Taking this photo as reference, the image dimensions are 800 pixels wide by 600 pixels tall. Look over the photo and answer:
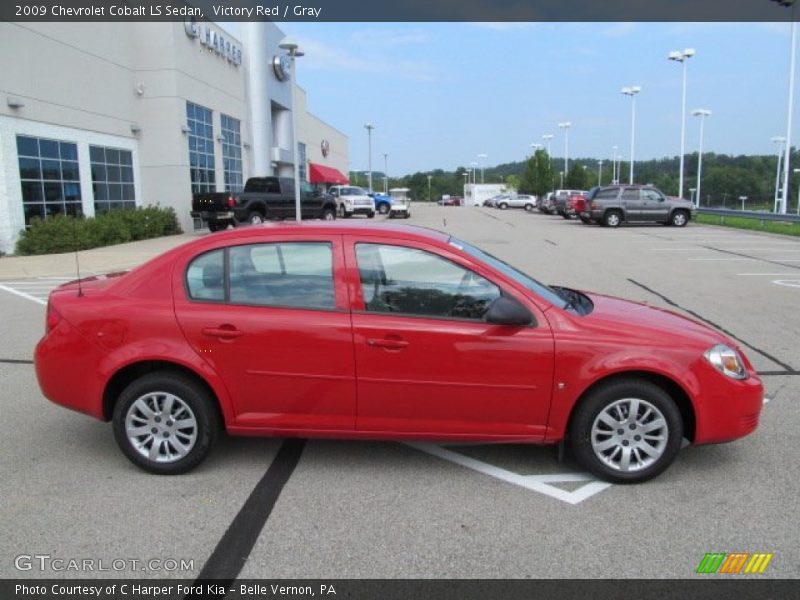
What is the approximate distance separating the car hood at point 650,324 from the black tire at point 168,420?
7.99ft

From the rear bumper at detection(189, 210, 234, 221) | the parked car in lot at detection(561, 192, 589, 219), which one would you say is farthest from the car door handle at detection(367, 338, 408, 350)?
the parked car in lot at detection(561, 192, 589, 219)

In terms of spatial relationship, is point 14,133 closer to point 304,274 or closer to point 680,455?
point 304,274

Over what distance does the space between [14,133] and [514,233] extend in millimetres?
17676

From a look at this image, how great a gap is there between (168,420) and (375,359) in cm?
137

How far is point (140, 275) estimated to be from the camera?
427 cm

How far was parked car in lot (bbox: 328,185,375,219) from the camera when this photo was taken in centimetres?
3809

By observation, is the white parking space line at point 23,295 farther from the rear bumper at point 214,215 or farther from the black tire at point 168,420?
the rear bumper at point 214,215

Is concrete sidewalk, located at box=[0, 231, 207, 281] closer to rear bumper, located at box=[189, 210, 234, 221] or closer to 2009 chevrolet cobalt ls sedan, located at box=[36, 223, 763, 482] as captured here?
rear bumper, located at box=[189, 210, 234, 221]

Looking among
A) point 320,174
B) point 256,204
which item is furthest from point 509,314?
point 320,174

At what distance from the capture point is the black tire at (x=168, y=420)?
4070mm

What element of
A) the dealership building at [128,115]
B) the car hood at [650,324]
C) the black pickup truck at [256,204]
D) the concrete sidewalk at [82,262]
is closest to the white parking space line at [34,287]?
the concrete sidewalk at [82,262]

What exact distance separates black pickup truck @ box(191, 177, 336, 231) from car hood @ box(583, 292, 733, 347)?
825 inches

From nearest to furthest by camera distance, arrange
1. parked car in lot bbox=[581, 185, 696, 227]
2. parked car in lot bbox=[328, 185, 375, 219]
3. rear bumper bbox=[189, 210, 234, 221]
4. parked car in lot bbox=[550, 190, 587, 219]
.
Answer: rear bumper bbox=[189, 210, 234, 221] → parked car in lot bbox=[581, 185, 696, 227] → parked car in lot bbox=[550, 190, 587, 219] → parked car in lot bbox=[328, 185, 375, 219]
